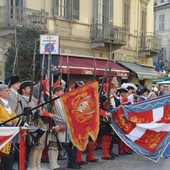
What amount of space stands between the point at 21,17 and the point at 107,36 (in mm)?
6263

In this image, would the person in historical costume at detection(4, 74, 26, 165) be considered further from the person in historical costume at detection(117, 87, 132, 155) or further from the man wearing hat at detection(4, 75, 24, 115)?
the person in historical costume at detection(117, 87, 132, 155)

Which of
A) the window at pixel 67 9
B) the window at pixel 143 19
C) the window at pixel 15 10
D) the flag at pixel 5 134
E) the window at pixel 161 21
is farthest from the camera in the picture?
the window at pixel 161 21

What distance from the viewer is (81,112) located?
7.89m

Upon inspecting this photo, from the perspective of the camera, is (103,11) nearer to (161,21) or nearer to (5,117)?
(5,117)

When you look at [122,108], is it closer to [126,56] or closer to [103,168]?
[103,168]

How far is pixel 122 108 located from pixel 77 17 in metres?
13.8

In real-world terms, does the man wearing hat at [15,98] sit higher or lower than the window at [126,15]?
lower

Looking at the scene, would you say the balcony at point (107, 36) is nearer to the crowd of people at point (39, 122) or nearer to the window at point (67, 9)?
the window at point (67, 9)

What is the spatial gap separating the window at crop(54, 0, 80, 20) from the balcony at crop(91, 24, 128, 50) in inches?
57.3

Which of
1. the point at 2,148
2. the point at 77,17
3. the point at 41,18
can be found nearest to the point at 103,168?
the point at 2,148

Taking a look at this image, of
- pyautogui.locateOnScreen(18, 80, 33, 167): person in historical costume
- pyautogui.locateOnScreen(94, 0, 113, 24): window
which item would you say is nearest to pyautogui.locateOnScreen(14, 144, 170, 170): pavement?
pyautogui.locateOnScreen(18, 80, 33, 167): person in historical costume

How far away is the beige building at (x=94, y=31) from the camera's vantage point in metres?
18.5

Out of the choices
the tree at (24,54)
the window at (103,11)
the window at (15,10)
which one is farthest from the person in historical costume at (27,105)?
the window at (103,11)

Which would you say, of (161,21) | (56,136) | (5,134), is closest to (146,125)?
(56,136)
